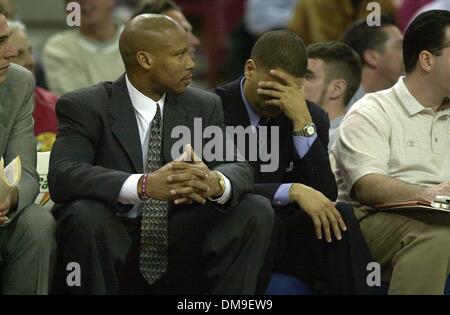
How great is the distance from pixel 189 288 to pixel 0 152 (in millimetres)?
820

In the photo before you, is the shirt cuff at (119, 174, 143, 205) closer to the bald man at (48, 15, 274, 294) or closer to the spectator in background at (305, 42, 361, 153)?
the bald man at (48, 15, 274, 294)

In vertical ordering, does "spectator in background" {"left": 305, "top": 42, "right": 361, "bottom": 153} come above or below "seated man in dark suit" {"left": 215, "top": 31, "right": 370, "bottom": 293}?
above

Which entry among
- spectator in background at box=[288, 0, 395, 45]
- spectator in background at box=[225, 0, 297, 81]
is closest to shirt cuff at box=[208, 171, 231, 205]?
spectator in background at box=[288, 0, 395, 45]

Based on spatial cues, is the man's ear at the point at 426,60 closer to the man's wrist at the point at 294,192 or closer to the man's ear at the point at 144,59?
the man's wrist at the point at 294,192

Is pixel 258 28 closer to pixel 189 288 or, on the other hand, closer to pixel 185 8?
pixel 185 8

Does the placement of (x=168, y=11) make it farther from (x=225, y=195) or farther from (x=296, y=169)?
(x=225, y=195)

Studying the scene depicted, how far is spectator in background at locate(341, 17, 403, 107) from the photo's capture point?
18.2 ft

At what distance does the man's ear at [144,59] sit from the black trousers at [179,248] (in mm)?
525

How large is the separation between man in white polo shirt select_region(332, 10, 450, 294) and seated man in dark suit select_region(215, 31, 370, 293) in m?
0.12

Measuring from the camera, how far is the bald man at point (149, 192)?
3.67 meters

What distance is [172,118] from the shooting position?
393cm

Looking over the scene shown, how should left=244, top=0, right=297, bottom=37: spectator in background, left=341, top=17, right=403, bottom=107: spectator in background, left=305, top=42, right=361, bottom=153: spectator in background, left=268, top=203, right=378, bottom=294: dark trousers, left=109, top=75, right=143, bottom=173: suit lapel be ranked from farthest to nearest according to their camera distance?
left=244, top=0, right=297, bottom=37: spectator in background < left=341, top=17, right=403, bottom=107: spectator in background < left=305, top=42, right=361, bottom=153: spectator in background < left=268, top=203, right=378, bottom=294: dark trousers < left=109, top=75, right=143, bottom=173: suit lapel

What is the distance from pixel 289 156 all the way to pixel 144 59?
2.26 ft

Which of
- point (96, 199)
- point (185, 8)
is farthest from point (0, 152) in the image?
point (185, 8)
